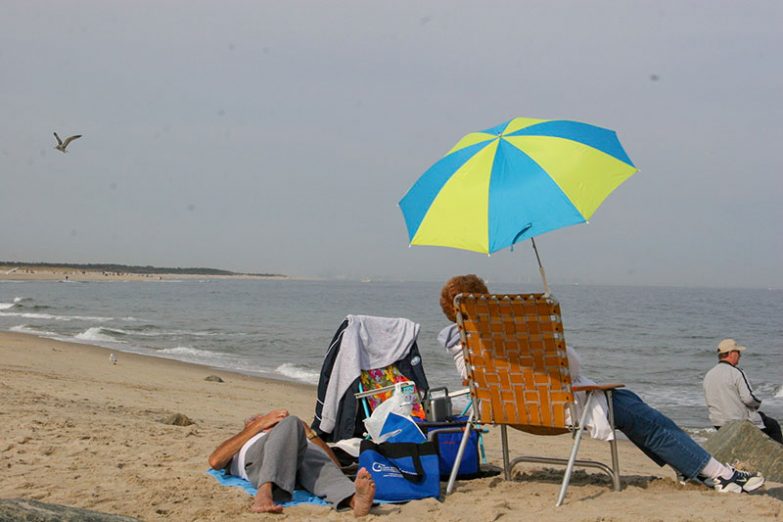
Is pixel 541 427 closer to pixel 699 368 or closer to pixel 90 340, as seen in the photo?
pixel 699 368

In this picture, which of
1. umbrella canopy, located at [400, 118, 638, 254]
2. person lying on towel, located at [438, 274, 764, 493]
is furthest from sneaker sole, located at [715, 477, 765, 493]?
umbrella canopy, located at [400, 118, 638, 254]

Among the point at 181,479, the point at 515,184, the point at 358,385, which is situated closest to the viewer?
the point at 515,184

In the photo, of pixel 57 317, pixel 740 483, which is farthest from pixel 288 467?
pixel 57 317

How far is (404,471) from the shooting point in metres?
4.64

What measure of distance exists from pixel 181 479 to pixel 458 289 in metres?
2.02

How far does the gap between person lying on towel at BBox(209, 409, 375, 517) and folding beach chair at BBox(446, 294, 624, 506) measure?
2.92ft

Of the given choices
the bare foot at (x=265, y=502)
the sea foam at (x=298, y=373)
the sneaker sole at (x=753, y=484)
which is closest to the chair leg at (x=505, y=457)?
the sneaker sole at (x=753, y=484)

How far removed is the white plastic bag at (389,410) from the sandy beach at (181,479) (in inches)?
21.8

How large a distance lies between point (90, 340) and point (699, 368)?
15.6 metres

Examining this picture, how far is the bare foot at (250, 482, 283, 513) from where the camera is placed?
167 inches

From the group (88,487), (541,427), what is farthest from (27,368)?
(541,427)

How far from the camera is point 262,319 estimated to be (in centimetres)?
3522

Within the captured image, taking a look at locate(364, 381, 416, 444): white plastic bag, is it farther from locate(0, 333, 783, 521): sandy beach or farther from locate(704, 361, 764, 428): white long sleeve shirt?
locate(704, 361, 764, 428): white long sleeve shirt

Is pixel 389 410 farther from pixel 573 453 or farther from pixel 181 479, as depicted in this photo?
pixel 181 479
